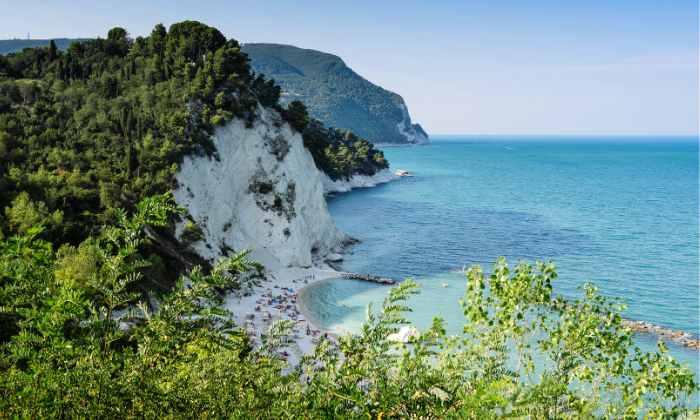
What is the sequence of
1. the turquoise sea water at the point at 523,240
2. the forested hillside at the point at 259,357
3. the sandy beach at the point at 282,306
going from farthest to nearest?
the turquoise sea water at the point at 523,240
the sandy beach at the point at 282,306
the forested hillside at the point at 259,357

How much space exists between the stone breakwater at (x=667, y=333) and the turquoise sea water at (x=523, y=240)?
125 cm

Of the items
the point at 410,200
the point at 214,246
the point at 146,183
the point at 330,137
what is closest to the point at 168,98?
the point at 146,183

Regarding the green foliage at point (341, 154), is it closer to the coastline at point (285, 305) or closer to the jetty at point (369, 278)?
the jetty at point (369, 278)

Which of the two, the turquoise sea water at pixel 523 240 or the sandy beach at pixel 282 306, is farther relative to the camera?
the turquoise sea water at pixel 523 240

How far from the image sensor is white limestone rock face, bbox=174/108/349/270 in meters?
51.3

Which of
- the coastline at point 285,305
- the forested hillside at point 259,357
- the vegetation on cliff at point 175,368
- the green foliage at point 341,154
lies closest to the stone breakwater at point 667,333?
the coastline at point 285,305

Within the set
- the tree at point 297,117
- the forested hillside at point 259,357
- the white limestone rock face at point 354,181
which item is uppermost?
the tree at point 297,117

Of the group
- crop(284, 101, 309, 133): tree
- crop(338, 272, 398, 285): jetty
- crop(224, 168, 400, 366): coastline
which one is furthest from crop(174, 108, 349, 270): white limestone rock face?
crop(338, 272, 398, 285): jetty

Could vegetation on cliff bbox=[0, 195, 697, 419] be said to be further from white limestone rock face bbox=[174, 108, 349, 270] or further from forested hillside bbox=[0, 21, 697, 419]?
white limestone rock face bbox=[174, 108, 349, 270]

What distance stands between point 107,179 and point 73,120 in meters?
14.6

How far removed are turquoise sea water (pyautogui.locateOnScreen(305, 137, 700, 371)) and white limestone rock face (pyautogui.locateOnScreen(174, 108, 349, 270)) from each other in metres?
6.45

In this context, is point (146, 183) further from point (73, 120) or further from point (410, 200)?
point (410, 200)

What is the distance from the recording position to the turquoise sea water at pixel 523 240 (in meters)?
48.2

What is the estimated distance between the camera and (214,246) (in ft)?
163
